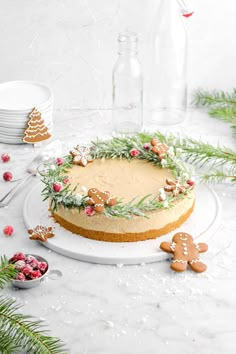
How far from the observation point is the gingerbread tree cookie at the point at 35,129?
209cm

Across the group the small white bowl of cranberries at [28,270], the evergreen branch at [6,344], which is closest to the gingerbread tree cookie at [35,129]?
the small white bowl of cranberries at [28,270]

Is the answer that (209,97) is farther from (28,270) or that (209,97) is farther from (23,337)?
(23,337)

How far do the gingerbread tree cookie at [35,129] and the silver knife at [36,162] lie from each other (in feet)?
0.15

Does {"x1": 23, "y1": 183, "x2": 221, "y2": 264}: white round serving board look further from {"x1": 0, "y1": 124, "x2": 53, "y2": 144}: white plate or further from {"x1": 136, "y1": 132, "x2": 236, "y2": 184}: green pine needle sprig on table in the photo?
{"x1": 0, "y1": 124, "x2": 53, "y2": 144}: white plate

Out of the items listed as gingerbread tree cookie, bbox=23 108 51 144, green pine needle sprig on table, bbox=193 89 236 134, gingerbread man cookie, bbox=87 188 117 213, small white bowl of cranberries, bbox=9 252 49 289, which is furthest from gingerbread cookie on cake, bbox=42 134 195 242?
green pine needle sprig on table, bbox=193 89 236 134

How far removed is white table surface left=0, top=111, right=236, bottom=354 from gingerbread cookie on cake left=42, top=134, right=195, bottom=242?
0.29 ft

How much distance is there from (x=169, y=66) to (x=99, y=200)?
0.72 m

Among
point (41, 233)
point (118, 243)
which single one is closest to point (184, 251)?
point (118, 243)

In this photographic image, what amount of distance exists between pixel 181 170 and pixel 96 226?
0.88ft

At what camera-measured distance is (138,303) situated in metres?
1.48

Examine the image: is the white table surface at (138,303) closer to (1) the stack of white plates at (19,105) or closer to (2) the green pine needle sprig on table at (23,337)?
(2) the green pine needle sprig on table at (23,337)

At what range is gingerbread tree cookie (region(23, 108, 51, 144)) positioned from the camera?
2.09m

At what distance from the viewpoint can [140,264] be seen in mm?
1604

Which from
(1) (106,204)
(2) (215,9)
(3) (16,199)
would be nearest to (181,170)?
(1) (106,204)
